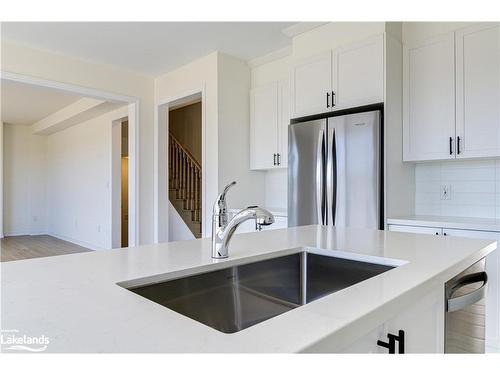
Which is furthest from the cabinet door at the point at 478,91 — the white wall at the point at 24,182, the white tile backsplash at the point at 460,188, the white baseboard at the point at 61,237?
the white wall at the point at 24,182

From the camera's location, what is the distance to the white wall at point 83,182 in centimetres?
599

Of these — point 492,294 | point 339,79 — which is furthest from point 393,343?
point 339,79

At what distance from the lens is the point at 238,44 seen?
3.58 metres

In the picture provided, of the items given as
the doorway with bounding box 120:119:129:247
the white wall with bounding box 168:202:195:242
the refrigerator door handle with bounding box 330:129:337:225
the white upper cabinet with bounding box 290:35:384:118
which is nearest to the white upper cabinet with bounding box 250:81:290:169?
the white upper cabinet with bounding box 290:35:384:118

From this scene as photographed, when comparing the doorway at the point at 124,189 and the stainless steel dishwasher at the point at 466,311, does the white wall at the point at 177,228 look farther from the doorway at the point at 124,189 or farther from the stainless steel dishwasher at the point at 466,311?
the stainless steel dishwasher at the point at 466,311

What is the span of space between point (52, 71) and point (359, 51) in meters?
3.22

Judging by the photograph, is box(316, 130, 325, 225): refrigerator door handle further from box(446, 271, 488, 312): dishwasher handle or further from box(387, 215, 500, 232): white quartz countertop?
box(446, 271, 488, 312): dishwasher handle

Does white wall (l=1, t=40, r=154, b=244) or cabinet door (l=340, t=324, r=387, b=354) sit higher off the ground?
white wall (l=1, t=40, r=154, b=244)

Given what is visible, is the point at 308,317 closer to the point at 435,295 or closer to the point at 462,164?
the point at 435,295

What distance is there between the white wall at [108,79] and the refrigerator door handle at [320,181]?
8.09 ft

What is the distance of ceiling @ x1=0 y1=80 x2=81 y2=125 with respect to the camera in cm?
528

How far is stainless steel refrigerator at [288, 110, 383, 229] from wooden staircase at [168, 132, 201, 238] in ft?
8.92
